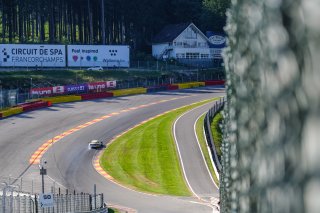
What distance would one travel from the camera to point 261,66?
3.94 feet

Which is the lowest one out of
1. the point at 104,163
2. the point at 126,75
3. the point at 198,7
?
the point at 104,163

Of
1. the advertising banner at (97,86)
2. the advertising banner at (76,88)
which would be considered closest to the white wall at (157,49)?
the advertising banner at (97,86)

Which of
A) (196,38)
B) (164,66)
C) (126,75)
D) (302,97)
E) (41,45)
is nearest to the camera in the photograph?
(302,97)

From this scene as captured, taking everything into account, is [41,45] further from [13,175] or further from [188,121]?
[13,175]

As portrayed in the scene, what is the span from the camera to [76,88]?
243ft

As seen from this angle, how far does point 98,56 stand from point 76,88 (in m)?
13.2

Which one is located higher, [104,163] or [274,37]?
[274,37]

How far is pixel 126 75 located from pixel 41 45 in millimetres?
13951

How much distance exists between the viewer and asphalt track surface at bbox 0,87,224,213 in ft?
120

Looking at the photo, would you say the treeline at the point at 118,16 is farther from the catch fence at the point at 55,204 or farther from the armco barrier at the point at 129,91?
the catch fence at the point at 55,204

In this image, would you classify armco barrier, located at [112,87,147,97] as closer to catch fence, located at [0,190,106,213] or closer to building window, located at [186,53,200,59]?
building window, located at [186,53,200,59]

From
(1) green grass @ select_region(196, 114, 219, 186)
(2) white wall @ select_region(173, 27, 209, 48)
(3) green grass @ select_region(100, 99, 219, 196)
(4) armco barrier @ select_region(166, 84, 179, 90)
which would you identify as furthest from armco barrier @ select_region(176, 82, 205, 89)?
(3) green grass @ select_region(100, 99, 219, 196)

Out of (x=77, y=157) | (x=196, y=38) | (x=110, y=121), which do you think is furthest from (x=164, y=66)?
(x=77, y=157)

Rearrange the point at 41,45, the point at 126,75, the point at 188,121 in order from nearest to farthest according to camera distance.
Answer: the point at 188,121
the point at 41,45
the point at 126,75
